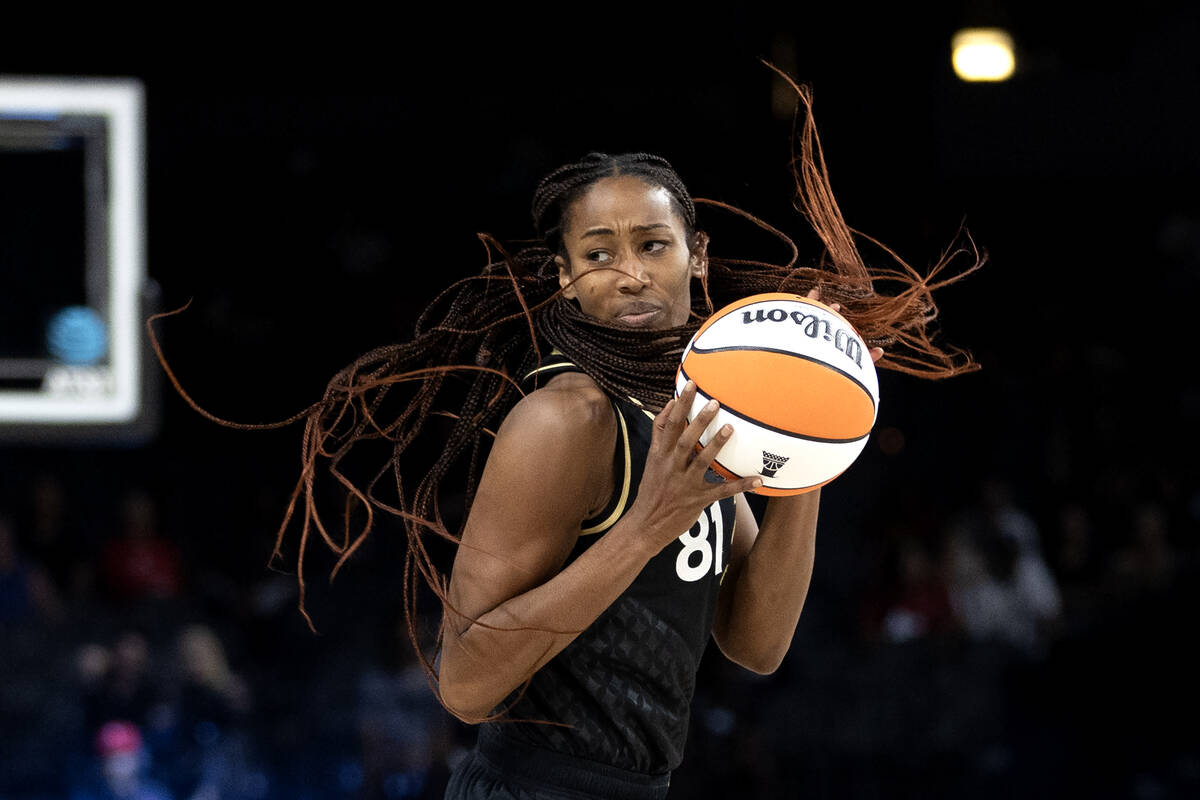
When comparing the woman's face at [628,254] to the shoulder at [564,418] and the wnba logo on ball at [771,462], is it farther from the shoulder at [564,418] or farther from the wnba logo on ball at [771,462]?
the wnba logo on ball at [771,462]

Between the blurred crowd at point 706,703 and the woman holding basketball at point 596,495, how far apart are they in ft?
13.3

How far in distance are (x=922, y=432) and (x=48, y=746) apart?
16.1 ft

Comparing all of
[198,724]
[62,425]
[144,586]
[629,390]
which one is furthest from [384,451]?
[629,390]

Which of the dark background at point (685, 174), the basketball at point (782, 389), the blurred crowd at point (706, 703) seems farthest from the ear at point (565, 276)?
the dark background at point (685, 174)

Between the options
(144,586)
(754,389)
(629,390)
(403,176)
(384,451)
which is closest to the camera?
(754,389)

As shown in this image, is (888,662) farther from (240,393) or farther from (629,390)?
(629,390)

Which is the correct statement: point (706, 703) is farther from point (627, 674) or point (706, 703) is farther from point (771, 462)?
point (771, 462)

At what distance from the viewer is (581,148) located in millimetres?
8023

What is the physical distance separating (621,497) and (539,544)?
6.0 inches

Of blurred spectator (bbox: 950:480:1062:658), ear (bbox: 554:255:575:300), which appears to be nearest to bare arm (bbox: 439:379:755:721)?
ear (bbox: 554:255:575:300)

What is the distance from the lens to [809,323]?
2.03 metres

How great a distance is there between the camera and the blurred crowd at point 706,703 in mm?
6305

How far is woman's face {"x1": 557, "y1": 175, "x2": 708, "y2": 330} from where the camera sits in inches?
88.0

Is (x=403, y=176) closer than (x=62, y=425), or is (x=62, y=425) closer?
(x=62, y=425)
